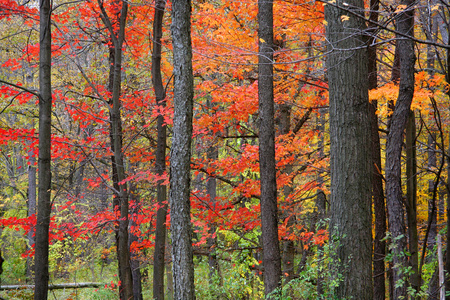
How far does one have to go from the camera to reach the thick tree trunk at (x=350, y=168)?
4.41 metres

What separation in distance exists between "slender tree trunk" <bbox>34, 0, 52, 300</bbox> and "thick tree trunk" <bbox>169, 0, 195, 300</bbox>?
234cm

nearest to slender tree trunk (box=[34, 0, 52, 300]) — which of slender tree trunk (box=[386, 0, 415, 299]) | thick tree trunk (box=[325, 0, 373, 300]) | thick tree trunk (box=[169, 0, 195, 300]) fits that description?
thick tree trunk (box=[169, 0, 195, 300])

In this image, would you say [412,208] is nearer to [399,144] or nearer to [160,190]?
[399,144]

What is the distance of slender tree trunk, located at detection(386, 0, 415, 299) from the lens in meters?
5.09

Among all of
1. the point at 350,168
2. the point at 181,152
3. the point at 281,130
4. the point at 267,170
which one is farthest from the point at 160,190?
the point at 350,168

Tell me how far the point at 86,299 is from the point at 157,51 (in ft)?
30.7

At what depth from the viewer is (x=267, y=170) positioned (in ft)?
21.6

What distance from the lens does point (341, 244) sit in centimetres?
447

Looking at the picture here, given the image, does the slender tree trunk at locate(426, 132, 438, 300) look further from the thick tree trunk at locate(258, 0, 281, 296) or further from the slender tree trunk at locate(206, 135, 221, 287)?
the slender tree trunk at locate(206, 135, 221, 287)

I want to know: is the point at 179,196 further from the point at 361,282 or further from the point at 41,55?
the point at 41,55

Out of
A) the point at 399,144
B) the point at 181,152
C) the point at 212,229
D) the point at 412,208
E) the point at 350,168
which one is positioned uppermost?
the point at 399,144

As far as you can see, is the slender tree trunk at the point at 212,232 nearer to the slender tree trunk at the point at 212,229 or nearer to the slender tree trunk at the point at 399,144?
the slender tree trunk at the point at 212,229

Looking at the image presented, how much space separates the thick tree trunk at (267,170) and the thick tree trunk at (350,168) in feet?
6.61

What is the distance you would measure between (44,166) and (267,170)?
12.8 feet
